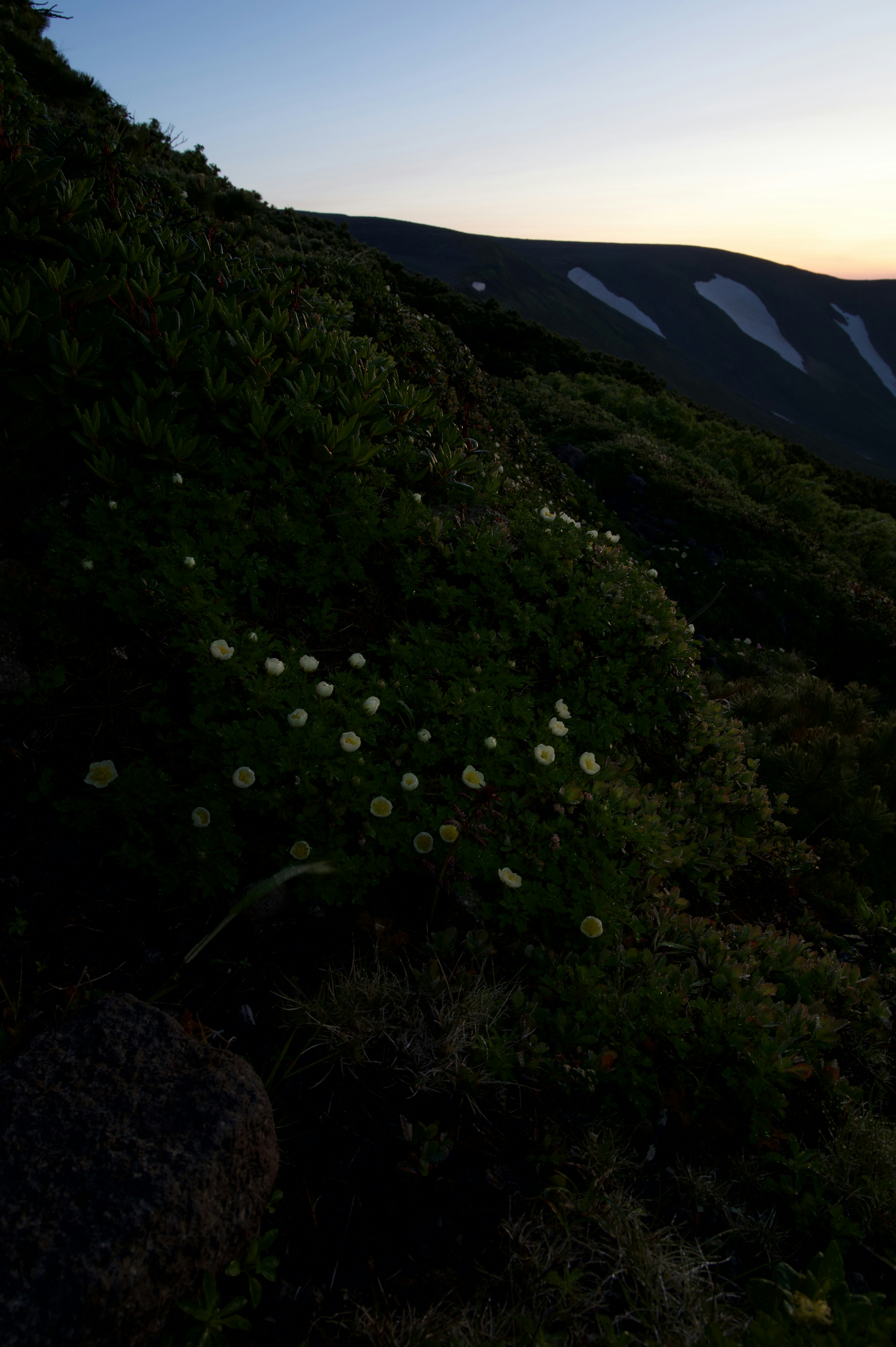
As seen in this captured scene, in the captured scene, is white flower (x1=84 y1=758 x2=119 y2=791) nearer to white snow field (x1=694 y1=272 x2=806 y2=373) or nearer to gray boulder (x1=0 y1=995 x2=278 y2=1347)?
gray boulder (x1=0 y1=995 x2=278 y2=1347)

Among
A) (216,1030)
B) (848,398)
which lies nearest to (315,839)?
(216,1030)

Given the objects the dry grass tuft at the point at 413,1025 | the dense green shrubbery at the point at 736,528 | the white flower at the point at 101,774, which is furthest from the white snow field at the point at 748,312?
the white flower at the point at 101,774

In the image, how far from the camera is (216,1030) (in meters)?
2.32

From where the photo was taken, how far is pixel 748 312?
98562 millimetres

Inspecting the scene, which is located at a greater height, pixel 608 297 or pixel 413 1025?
pixel 608 297

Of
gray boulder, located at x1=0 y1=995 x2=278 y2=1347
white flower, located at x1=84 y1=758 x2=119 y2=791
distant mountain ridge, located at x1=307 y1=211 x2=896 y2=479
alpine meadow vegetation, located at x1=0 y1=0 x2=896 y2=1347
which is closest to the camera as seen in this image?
gray boulder, located at x1=0 y1=995 x2=278 y2=1347

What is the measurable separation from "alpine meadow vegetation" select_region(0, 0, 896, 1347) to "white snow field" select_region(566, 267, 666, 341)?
325ft

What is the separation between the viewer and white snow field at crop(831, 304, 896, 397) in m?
97.9

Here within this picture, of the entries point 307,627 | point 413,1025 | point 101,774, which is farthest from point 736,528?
point 101,774

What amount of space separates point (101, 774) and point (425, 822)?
1405 millimetres

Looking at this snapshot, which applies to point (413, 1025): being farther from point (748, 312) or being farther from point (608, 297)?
point (748, 312)

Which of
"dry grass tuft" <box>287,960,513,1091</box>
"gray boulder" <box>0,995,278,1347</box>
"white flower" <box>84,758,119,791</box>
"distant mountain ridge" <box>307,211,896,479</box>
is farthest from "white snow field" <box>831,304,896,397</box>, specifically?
"gray boulder" <box>0,995,278,1347</box>

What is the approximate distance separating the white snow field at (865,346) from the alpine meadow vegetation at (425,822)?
12075 centimetres

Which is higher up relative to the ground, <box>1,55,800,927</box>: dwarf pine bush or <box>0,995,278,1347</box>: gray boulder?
<box>1,55,800,927</box>: dwarf pine bush
